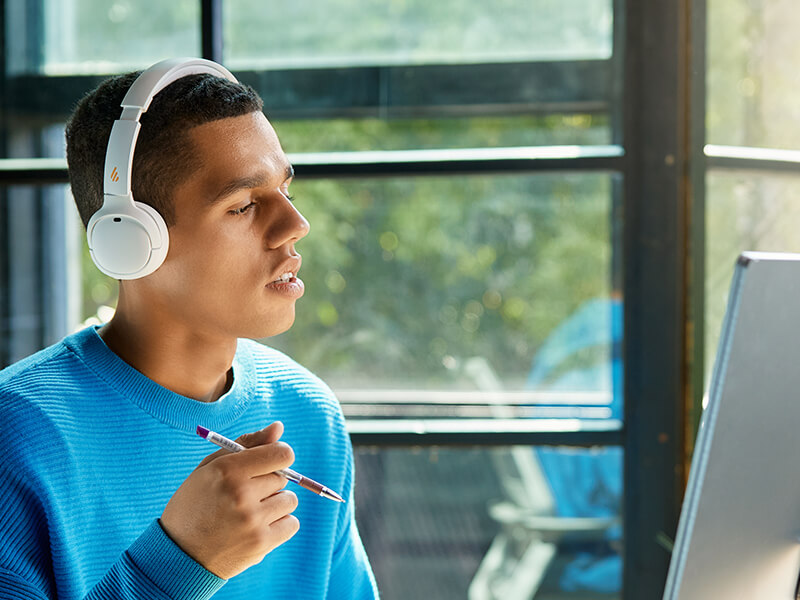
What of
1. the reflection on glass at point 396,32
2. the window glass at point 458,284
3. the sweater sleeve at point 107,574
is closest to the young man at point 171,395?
the sweater sleeve at point 107,574

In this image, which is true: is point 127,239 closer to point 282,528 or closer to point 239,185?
point 239,185

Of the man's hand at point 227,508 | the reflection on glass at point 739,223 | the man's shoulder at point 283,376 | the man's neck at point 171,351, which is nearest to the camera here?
the man's hand at point 227,508

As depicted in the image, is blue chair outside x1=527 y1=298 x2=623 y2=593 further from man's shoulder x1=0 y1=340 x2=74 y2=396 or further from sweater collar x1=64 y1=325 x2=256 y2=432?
man's shoulder x1=0 y1=340 x2=74 y2=396

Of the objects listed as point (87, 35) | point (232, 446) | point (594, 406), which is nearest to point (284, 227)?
point (232, 446)

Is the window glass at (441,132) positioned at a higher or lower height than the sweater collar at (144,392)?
higher

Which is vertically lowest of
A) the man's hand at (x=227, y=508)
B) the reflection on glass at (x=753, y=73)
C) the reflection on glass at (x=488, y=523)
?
the reflection on glass at (x=488, y=523)

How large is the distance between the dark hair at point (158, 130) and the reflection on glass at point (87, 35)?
1060 millimetres

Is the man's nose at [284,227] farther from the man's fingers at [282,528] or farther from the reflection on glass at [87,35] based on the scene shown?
the reflection on glass at [87,35]

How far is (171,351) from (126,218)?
19 centimetres

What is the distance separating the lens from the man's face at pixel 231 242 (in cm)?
96

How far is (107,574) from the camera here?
812 millimetres

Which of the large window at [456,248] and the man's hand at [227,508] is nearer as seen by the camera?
the man's hand at [227,508]

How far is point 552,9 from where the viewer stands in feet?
6.24

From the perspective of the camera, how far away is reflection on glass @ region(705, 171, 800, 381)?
146 cm
